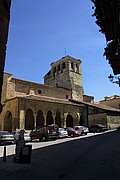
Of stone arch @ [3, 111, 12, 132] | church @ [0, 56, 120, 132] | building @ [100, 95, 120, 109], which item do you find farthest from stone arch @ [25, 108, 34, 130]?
building @ [100, 95, 120, 109]

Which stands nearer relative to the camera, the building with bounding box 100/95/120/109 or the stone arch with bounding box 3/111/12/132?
the stone arch with bounding box 3/111/12/132

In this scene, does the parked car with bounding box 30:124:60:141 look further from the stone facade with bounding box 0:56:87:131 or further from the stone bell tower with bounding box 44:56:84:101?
the stone bell tower with bounding box 44:56:84:101

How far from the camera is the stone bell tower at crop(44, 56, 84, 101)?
45291mm

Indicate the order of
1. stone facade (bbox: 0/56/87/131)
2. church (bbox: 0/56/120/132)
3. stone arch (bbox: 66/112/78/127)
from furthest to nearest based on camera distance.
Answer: stone arch (bbox: 66/112/78/127), church (bbox: 0/56/120/132), stone facade (bbox: 0/56/87/131)

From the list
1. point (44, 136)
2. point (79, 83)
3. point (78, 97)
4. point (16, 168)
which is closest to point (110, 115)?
point (78, 97)

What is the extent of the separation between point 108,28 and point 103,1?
1.76m

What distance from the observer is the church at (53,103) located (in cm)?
2817

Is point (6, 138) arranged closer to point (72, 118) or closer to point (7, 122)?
point (7, 122)

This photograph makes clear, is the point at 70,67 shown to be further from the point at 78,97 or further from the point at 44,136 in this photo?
the point at 44,136

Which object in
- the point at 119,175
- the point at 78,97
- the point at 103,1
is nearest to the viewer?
the point at 103,1

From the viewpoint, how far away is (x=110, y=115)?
37.7 meters

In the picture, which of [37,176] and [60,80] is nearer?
[37,176]

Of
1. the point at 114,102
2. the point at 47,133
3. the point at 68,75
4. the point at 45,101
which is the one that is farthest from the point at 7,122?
the point at 114,102

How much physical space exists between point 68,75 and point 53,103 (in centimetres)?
1508
